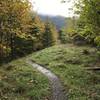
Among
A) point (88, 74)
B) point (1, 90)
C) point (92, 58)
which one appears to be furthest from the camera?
point (92, 58)

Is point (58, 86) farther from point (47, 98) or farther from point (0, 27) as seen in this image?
point (0, 27)

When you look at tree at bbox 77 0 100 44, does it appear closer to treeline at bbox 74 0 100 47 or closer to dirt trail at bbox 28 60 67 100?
treeline at bbox 74 0 100 47

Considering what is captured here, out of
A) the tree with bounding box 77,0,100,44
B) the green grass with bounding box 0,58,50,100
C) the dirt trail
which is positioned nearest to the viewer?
the green grass with bounding box 0,58,50,100

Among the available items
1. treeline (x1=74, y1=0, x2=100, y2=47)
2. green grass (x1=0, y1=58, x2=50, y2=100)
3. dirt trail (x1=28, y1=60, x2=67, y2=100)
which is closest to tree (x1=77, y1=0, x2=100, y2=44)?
treeline (x1=74, y1=0, x2=100, y2=47)

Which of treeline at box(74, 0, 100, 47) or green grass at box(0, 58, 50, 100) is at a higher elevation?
treeline at box(74, 0, 100, 47)

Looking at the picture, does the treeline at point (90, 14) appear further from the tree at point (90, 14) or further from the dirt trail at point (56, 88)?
the dirt trail at point (56, 88)

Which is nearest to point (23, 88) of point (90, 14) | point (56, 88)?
point (56, 88)

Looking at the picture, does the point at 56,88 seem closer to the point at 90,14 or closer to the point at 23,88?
the point at 23,88

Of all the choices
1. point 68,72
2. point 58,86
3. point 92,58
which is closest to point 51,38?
point 92,58

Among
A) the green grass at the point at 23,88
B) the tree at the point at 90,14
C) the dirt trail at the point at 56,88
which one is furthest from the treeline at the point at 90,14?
the green grass at the point at 23,88

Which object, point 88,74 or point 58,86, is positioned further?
point 88,74

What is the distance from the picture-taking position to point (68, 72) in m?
36.1

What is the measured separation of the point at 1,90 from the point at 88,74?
1402cm

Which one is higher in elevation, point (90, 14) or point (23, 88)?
point (90, 14)
